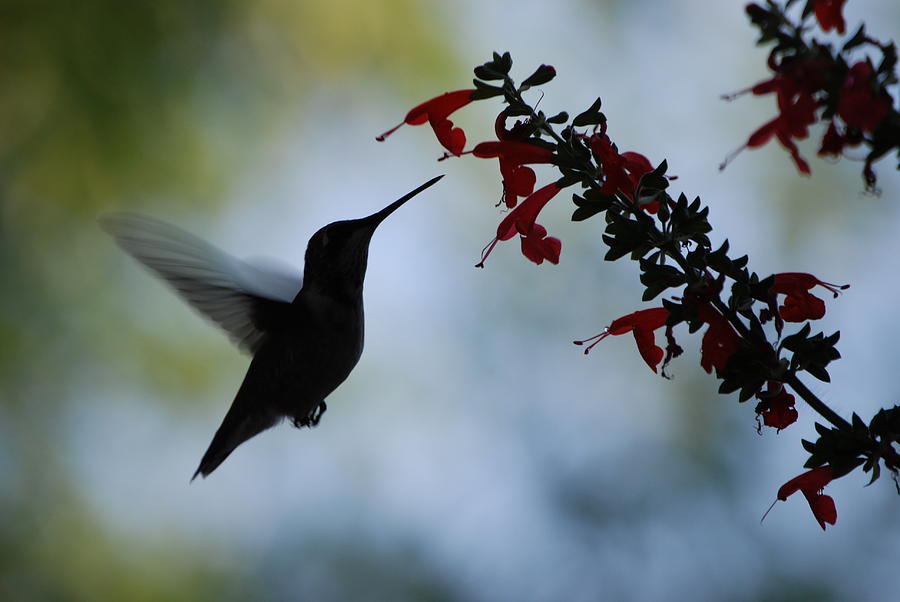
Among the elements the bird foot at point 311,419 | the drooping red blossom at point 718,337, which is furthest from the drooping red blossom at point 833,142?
the bird foot at point 311,419

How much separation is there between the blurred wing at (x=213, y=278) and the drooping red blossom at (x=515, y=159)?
1.14m

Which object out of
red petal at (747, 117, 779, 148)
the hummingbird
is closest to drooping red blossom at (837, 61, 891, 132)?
red petal at (747, 117, 779, 148)

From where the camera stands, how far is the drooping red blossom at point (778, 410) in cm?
148

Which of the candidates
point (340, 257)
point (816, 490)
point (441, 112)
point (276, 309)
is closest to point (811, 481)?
point (816, 490)

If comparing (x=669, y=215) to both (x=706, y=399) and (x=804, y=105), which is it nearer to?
(x=804, y=105)

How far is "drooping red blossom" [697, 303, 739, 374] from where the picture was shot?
144cm

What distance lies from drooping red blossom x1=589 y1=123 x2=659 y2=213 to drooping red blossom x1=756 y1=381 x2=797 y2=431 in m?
0.35

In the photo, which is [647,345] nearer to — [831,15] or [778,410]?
[778,410]

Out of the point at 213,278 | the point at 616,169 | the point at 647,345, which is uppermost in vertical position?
the point at 213,278

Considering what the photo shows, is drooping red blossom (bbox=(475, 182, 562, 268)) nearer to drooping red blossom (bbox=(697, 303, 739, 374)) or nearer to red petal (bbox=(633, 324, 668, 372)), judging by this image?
red petal (bbox=(633, 324, 668, 372))

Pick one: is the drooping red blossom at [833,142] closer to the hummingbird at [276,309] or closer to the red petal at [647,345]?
the red petal at [647,345]

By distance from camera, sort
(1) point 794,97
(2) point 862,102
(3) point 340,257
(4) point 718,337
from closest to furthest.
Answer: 1. (2) point 862,102
2. (1) point 794,97
3. (4) point 718,337
4. (3) point 340,257

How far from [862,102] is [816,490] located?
76 centimetres

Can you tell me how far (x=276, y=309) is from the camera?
2.97m
